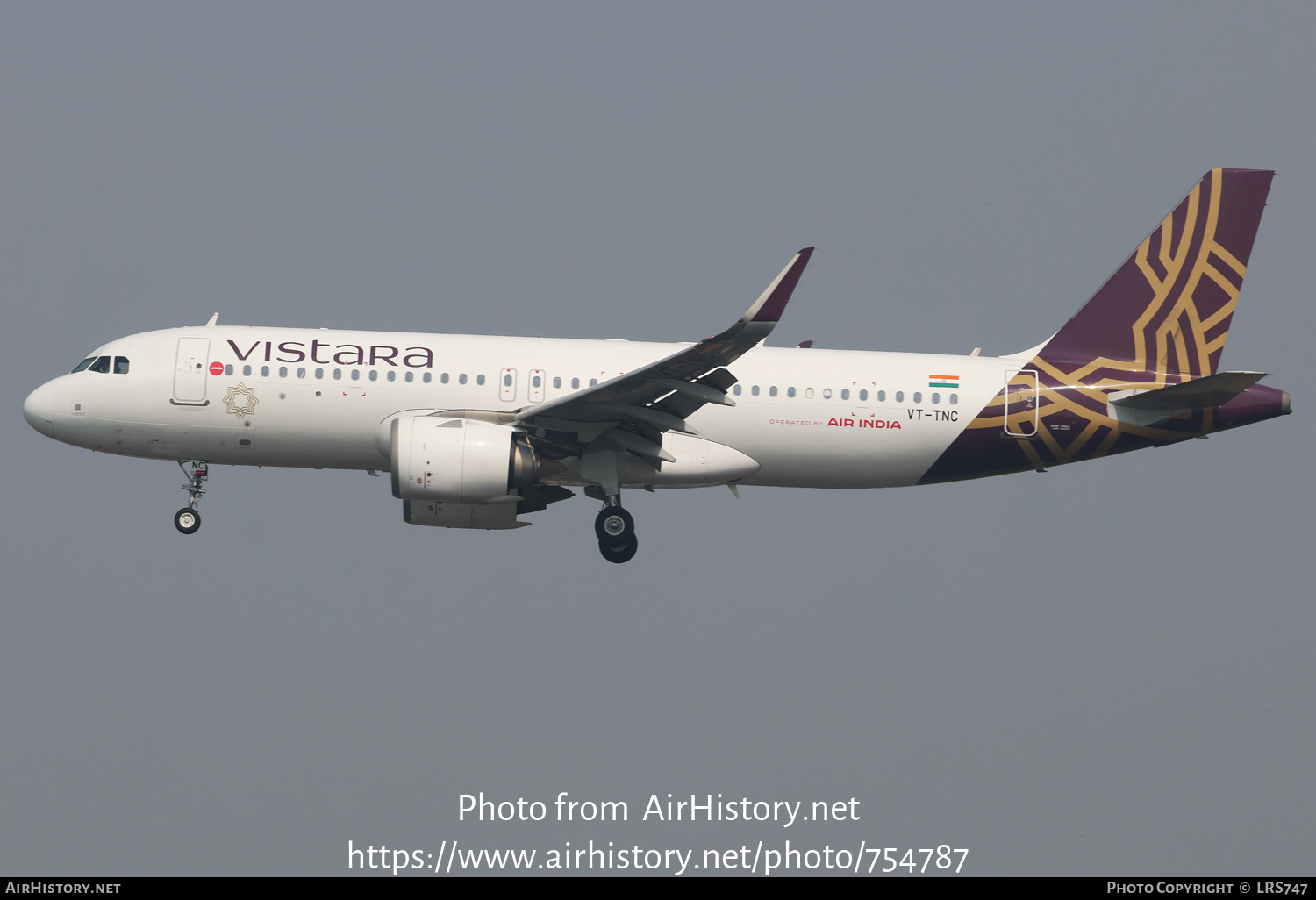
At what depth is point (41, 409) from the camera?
28375mm

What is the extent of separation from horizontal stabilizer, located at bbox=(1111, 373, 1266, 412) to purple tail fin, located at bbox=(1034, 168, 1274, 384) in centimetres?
137

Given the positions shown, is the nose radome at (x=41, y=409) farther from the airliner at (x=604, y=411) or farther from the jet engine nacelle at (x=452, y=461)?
the jet engine nacelle at (x=452, y=461)

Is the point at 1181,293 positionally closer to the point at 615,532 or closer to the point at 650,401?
the point at 650,401

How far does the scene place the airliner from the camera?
27.1 meters

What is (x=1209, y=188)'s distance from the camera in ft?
97.6

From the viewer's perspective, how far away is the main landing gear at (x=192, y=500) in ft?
94.0

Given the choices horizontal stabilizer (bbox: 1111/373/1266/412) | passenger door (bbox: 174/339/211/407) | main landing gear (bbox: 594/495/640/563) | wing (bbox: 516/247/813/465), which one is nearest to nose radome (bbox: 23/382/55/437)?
passenger door (bbox: 174/339/211/407)

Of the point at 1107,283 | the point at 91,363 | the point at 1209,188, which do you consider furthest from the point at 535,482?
the point at 1209,188

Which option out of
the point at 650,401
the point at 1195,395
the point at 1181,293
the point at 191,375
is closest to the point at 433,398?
the point at 650,401

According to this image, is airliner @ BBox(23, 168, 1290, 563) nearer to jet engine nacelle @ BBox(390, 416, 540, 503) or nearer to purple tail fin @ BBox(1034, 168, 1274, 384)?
jet engine nacelle @ BBox(390, 416, 540, 503)

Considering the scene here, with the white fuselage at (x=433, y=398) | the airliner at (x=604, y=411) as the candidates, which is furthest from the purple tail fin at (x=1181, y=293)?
A: the white fuselage at (x=433, y=398)

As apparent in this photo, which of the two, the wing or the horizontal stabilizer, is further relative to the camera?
the horizontal stabilizer

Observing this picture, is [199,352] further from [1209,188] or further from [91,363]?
[1209,188]

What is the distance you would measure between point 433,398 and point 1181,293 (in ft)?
50.6
